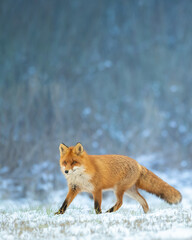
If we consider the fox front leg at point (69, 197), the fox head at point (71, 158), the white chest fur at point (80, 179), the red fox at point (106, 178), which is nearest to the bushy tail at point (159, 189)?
the red fox at point (106, 178)

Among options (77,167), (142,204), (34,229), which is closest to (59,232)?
(34,229)

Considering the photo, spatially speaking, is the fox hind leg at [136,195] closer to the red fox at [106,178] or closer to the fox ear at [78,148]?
the red fox at [106,178]

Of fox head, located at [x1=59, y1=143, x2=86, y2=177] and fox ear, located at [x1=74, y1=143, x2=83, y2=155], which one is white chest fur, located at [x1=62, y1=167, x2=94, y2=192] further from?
fox ear, located at [x1=74, y1=143, x2=83, y2=155]

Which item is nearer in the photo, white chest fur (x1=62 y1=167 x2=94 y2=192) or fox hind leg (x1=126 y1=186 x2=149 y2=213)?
white chest fur (x1=62 y1=167 x2=94 y2=192)

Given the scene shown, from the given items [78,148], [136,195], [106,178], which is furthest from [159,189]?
[78,148]

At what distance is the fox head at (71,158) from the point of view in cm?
430

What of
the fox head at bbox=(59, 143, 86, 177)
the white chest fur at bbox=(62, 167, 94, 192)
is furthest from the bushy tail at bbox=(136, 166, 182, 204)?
the fox head at bbox=(59, 143, 86, 177)

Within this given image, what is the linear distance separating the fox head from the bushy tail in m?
1.07

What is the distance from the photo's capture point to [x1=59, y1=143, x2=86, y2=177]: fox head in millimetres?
4297

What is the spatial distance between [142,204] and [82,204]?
1126 millimetres

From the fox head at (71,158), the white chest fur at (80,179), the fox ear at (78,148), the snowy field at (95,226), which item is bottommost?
the snowy field at (95,226)

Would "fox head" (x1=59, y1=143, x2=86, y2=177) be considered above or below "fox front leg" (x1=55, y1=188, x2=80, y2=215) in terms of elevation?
above

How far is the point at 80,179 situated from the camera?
449cm

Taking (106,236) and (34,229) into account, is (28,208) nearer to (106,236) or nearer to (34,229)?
(34,229)
